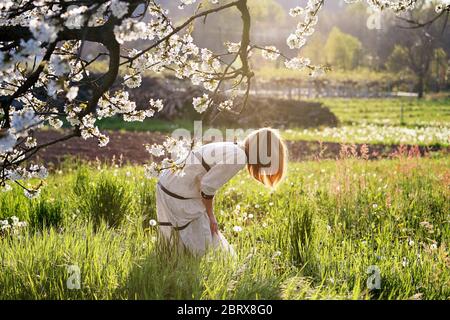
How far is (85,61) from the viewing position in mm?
4090

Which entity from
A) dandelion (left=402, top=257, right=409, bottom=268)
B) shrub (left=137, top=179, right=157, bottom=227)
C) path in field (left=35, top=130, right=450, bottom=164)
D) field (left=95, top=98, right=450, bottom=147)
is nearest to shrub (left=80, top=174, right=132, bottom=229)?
shrub (left=137, top=179, right=157, bottom=227)

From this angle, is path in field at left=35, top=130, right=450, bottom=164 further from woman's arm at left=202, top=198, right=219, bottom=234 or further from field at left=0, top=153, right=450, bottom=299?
woman's arm at left=202, top=198, right=219, bottom=234

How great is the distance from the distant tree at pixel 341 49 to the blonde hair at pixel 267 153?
82.0 metres

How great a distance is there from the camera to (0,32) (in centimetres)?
370

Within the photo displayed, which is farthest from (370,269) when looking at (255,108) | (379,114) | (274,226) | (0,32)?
(379,114)

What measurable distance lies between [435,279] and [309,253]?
1.11 meters

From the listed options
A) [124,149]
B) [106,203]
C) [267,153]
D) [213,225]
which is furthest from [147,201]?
[124,149]

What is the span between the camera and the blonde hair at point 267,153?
5168 millimetres

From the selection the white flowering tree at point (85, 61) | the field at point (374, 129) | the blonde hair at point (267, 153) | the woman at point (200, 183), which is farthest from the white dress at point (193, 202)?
the field at point (374, 129)

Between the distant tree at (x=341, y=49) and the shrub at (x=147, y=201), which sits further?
the distant tree at (x=341, y=49)

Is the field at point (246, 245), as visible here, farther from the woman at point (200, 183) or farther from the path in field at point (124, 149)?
the path in field at point (124, 149)

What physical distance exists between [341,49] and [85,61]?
84.6 metres

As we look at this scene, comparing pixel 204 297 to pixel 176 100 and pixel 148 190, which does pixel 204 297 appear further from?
pixel 176 100

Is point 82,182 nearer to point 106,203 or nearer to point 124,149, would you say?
point 106,203
